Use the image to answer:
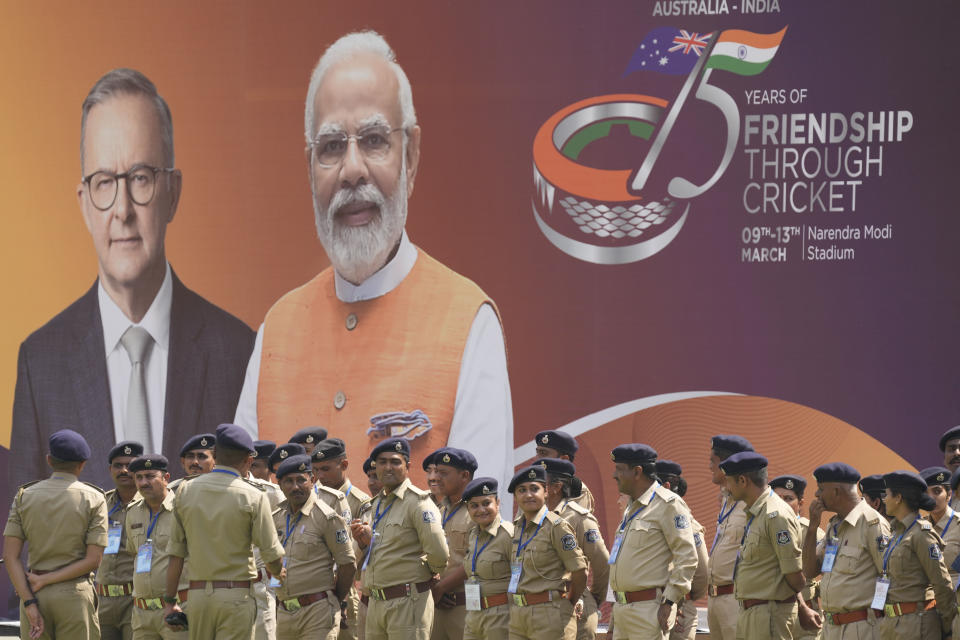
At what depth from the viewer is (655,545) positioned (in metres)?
7.00

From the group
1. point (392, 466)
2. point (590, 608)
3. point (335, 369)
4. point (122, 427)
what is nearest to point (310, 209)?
point (335, 369)

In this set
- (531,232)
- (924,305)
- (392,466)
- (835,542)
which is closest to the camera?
(835,542)

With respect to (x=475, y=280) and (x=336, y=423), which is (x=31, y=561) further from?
(x=475, y=280)

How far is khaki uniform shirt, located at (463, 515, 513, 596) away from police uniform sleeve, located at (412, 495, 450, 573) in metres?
0.18

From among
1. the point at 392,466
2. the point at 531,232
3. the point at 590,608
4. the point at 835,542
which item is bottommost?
the point at 590,608

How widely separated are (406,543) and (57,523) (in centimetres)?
210

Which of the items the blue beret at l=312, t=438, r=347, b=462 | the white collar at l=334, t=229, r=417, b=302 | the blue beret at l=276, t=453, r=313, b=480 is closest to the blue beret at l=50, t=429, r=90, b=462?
the blue beret at l=276, t=453, r=313, b=480

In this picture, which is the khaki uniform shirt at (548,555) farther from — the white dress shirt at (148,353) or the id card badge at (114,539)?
the white dress shirt at (148,353)

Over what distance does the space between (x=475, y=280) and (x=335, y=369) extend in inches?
61.6

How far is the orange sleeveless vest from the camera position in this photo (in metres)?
11.1

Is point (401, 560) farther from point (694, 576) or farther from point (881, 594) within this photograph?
point (881, 594)

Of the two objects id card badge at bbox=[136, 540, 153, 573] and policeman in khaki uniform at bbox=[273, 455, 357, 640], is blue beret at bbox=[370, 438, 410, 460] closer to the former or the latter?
policeman in khaki uniform at bbox=[273, 455, 357, 640]

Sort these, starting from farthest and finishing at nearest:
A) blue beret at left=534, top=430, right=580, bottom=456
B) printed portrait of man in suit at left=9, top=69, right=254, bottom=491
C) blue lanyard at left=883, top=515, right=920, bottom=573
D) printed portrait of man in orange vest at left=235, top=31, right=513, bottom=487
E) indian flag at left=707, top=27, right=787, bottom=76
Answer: printed portrait of man in suit at left=9, top=69, right=254, bottom=491 → printed portrait of man in orange vest at left=235, top=31, right=513, bottom=487 → indian flag at left=707, top=27, right=787, bottom=76 → blue beret at left=534, top=430, right=580, bottom=456 → blue lanyard at left=883, top=515, right=920, bottom=573

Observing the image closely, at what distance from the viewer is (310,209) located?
11.7 metres
